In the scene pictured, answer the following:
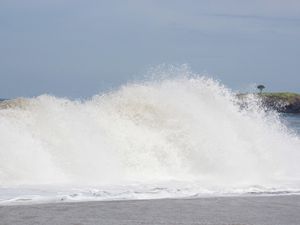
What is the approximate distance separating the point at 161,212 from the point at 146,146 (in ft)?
25.3

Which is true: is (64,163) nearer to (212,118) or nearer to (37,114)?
(37,114)

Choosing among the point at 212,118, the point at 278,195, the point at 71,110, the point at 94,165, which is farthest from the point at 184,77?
the point at 278,195

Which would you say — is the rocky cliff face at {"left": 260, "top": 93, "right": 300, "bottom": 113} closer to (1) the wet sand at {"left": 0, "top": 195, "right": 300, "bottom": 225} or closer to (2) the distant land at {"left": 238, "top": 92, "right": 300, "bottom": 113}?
(2) the distant land at {"left": 238, "top": 92, "right": 300, "bottom": 113}

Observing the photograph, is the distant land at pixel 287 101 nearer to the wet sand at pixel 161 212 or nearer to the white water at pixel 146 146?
the white water at pixel 146 146

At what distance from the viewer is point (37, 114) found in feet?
67.7

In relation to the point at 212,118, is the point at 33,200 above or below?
below

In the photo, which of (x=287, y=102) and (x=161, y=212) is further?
(x=287, y=102)

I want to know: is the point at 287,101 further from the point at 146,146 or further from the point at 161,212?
the point at 161,212

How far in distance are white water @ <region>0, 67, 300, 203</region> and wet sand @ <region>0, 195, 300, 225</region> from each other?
122cm

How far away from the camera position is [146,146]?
20734 millimetres

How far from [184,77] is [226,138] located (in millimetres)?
3171

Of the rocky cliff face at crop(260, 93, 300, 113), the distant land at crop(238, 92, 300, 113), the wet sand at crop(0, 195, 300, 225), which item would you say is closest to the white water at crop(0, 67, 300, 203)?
the wet sand at crop(0, 195, 300, 225)

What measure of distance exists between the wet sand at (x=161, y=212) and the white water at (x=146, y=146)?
1.22m

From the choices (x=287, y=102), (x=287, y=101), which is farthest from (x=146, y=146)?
(x=287, y=101)
